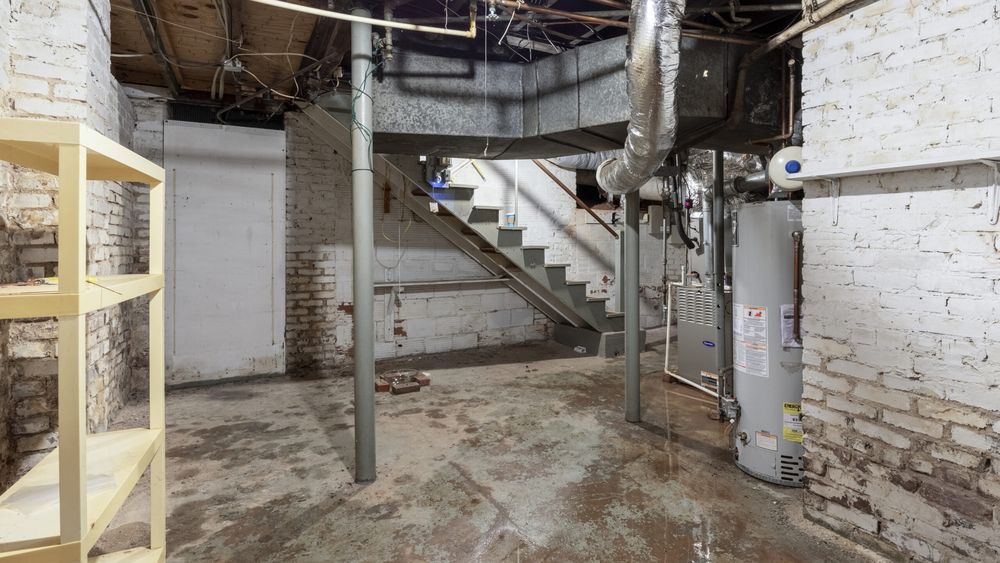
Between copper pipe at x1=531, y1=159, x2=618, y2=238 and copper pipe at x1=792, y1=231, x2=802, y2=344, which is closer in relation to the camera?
copper pipe at x1=792, y1=231, x2=802, y2=344

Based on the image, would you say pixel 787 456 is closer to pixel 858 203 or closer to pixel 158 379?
pixel 858 203

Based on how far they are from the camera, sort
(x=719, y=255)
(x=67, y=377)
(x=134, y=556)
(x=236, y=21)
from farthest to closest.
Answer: (x=719, y=255), (x=236, y=21), (x=134, y=556), (x=67, y=377)

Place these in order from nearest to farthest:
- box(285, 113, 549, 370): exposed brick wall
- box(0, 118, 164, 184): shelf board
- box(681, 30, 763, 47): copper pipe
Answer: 1. box(0, 118, 164, 184): shelf board
2. box(681, 30, 763, 47): copper pipe
3. box(285, 113, 549, 370): exposed brick wall

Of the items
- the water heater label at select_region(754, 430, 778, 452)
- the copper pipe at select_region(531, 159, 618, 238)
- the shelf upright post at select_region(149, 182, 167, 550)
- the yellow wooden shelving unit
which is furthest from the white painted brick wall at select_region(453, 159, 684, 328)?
the yellow wooden shelving unit

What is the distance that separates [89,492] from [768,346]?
277 centimetres

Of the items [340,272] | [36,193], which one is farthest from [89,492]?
[340,272]

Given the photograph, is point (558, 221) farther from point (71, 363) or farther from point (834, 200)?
point (71, 363)

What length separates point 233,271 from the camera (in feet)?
14.4

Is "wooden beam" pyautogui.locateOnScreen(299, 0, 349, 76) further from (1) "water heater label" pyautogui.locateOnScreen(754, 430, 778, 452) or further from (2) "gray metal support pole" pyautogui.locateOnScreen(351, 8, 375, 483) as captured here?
(1) "water heater label" pyautogui.locateOnScreen(754, 430, 778, 452)

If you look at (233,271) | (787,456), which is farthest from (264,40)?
(787,456)

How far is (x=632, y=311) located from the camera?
3371 mm

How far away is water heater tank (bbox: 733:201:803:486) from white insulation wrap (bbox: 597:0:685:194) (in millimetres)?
687

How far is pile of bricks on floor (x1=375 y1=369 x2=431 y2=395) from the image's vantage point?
162 inches

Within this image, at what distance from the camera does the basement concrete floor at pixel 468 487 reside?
6.65ft
